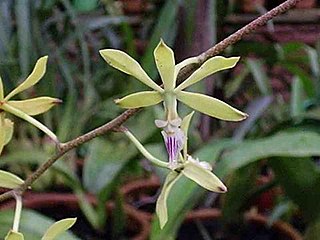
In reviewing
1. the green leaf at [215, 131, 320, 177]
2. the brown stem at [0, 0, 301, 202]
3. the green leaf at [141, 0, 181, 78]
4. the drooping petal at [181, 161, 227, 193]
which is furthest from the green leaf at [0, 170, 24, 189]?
the green leaf at [141, 0, 181, 78]

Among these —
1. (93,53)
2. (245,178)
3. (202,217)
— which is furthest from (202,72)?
(93,53)

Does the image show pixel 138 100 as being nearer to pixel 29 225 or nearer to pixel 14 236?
pixel 14 236

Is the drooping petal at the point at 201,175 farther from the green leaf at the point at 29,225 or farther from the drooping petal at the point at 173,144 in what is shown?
the green leaf at the point at 29,225

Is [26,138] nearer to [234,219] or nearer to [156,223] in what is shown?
[234,219]

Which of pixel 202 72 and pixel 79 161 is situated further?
pixel 79 161

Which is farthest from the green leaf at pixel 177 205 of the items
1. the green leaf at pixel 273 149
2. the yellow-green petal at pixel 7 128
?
the yellow-green petal at pixel 7 128

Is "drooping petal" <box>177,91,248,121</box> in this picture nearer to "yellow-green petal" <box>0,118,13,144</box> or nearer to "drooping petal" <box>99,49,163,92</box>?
"drooping petal" <box>99,49,163,92</box>

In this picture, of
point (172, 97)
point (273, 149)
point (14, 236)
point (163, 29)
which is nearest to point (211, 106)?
point (172, 97)
